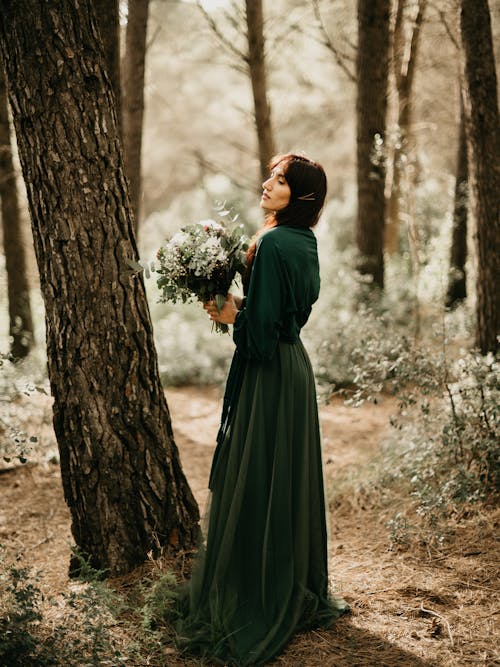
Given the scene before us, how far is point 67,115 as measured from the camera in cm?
314

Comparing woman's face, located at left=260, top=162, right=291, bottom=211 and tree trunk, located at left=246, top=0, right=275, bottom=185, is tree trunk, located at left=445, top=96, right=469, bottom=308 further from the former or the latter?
woman's face, located at left=260, top=162, right=291, bottom=211

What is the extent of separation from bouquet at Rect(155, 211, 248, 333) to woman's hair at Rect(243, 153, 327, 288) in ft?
0.46

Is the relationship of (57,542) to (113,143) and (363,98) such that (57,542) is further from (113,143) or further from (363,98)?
(363,98)

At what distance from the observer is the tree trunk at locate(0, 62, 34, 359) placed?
762 centimetres

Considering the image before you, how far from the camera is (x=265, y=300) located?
9.53 feet

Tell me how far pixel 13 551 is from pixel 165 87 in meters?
20.3

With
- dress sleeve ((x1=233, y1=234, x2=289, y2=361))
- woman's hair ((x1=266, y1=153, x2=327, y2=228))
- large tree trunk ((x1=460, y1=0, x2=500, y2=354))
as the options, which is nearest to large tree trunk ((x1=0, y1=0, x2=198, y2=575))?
dress sleeve ((x1=233, y1=234, x2=289, y2=361))

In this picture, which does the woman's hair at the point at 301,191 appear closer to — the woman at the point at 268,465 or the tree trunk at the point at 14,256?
the woman at the point at 268,465

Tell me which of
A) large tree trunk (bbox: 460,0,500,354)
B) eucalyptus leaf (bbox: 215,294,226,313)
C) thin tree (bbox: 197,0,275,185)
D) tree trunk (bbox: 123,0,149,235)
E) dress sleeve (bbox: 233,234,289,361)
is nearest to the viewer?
dress sleeve (bbox: 233,234,289,361)

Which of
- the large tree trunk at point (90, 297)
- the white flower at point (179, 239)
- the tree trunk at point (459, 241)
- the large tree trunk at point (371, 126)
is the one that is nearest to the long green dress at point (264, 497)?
the white flower at point (179, 239)

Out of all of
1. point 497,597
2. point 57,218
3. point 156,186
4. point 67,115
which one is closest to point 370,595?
point 497,597

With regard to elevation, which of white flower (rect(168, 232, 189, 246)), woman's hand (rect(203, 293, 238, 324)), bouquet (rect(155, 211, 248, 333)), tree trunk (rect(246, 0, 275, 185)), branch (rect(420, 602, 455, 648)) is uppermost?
tree trunk (rect(246, 0, 275, 185))

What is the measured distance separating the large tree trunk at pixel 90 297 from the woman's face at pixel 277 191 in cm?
80

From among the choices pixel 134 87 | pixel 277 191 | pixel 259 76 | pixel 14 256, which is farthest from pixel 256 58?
pixel 277 191
